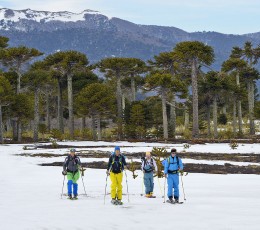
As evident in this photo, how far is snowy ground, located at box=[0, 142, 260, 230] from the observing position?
8.70m

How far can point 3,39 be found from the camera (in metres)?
49.4

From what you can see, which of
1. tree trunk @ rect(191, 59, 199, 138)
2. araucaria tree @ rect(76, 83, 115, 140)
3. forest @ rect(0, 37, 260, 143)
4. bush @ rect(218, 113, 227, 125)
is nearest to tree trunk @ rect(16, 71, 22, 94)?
forest @ rect(0, 37, 260, 143)

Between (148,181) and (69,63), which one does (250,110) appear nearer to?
(69,63)

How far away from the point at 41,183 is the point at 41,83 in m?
29.7

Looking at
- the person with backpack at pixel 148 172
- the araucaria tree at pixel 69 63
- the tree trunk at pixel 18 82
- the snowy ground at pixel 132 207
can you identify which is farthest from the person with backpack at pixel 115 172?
the araucaria tree at pixel 69 63

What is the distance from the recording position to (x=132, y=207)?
10.8 m

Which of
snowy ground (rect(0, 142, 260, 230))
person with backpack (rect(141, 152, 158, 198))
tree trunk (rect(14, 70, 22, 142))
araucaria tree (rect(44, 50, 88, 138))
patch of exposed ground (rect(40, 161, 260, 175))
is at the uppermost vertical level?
araucaria tree (rect(44, 50, 88, 138))

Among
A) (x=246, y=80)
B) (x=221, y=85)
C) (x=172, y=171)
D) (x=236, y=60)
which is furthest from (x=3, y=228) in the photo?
(x=246, y=80)

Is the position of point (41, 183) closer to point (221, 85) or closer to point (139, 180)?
point (139, 180)

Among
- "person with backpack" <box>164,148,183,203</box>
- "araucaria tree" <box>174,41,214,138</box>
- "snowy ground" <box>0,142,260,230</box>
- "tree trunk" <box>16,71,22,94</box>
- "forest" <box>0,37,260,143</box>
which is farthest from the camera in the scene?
"tree trunk" <box>16,71,22,94</box>

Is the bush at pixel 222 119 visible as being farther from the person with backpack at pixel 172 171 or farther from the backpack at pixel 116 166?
the backpack at pixel 116 166

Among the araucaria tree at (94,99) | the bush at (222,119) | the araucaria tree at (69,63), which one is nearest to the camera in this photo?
the araucaria tree at (94,99)

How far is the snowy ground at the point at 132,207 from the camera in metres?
8.70

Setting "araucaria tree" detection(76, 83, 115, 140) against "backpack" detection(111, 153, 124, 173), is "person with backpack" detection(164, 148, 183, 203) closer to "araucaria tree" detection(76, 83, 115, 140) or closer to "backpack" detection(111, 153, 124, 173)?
"backpack" detection(111, 153, 124, 173)
